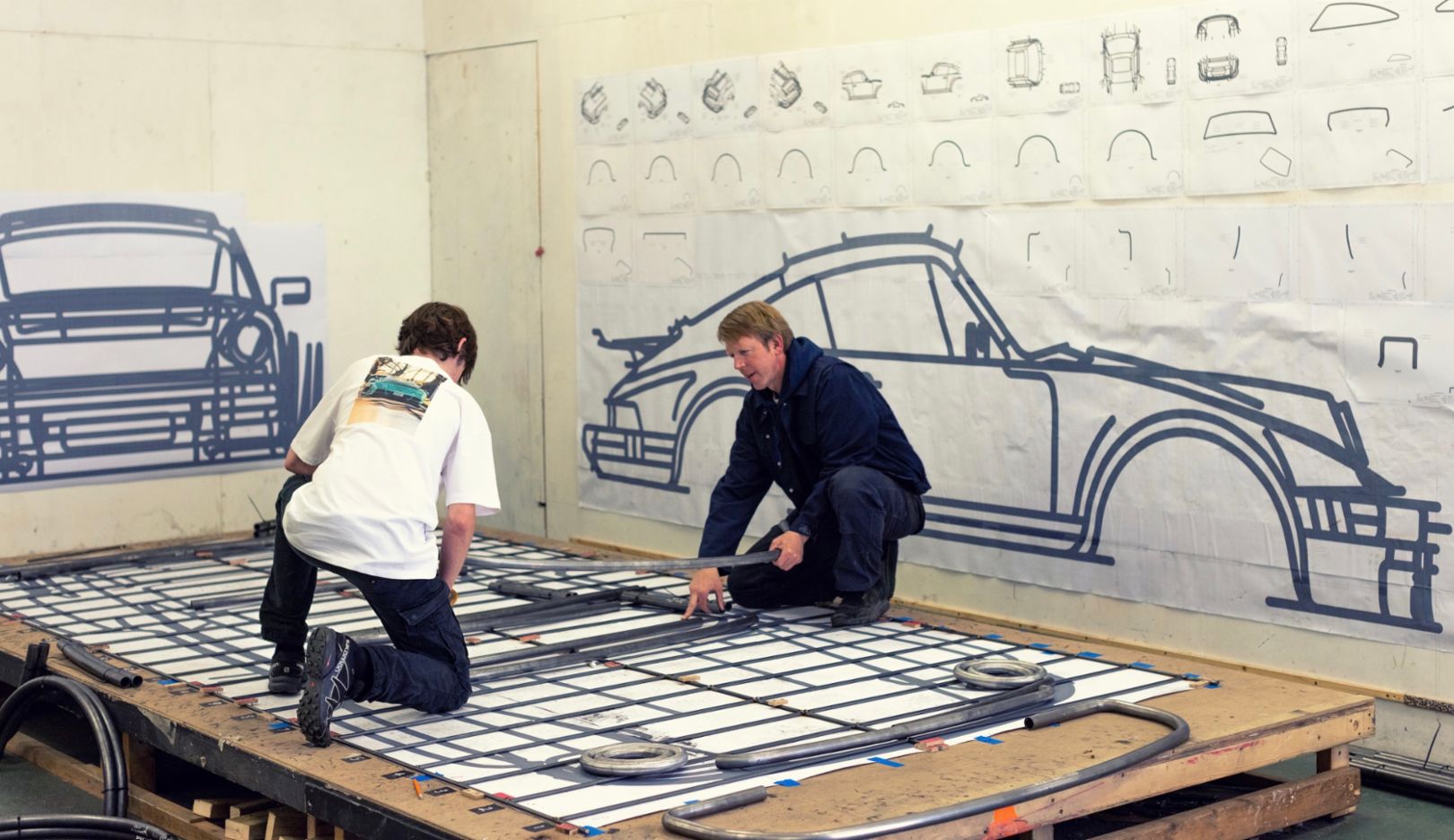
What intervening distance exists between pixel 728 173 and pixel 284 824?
3.36m

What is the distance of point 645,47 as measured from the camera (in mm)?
6617

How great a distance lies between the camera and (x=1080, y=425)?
514cm

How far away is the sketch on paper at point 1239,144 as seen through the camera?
4566mm

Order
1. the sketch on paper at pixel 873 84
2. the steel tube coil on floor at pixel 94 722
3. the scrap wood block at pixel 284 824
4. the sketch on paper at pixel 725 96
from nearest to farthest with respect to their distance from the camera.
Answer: the scrap wood block at pixel 284 824 < the steel tube coil on floor at pixel 94 722 < the sketch on paper at pixel 873 84 < the sketch on paper at pixel 725 96

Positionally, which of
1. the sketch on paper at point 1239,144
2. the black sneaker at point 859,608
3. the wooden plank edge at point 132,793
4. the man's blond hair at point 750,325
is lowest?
the wooden plank edge at point 132,793

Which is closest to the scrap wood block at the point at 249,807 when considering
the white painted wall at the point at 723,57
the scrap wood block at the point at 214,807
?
the scrap wood block at the point at 214,807

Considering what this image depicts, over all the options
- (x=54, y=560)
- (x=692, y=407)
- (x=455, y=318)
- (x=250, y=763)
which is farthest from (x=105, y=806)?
(x=692, y=407)

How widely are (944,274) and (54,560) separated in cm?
363

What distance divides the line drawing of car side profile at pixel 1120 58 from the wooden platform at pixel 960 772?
178 cm

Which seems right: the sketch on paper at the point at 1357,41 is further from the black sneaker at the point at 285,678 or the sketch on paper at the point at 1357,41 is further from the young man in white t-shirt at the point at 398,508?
the black sneaker at the point at 285,678

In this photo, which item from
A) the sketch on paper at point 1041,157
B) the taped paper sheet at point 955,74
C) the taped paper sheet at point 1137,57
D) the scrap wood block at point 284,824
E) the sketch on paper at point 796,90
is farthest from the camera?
the sketch on paper at point 796,90

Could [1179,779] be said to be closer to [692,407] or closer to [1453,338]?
[1453,338]

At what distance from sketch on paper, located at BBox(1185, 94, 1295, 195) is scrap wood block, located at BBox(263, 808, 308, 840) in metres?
3.06

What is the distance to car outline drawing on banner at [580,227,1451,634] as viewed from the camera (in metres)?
4.47
